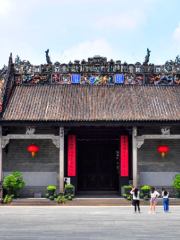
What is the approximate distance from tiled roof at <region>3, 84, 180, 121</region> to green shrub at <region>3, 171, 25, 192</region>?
320 centimetres

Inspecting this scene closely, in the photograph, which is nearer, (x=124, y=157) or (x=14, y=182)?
(x=14, y=182)

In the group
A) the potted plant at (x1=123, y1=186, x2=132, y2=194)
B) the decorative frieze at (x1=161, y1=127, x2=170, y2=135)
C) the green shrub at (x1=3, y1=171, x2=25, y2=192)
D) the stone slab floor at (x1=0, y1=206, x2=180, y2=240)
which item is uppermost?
the decorative frieze at (x1=161, y1=127, x2=170, y2=135)

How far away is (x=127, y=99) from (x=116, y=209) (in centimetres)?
718

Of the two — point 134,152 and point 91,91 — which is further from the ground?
point 91,91

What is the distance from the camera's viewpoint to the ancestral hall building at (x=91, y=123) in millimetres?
21109

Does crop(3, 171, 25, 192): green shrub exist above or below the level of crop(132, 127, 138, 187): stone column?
below

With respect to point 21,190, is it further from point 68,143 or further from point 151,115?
point 151,115

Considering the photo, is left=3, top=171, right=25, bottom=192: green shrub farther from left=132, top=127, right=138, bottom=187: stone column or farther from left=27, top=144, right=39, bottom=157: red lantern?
left=132, top=127, right=138, bottom=187: stone column

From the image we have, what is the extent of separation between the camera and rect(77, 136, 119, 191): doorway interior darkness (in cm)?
2409

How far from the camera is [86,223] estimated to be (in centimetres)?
1427

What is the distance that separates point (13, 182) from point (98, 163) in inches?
228

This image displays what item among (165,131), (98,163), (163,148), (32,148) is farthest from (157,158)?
(32,148)

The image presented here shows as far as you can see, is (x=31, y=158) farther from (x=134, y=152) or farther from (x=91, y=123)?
(x=134, y=152)

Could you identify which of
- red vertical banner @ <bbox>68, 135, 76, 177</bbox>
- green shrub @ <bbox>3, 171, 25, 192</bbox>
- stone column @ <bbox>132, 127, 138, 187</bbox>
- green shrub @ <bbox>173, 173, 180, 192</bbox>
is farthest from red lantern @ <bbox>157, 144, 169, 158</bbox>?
green shrub @ <bbox>3, 171, 25, 192</bbox>
